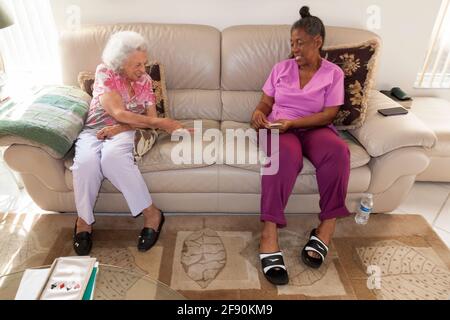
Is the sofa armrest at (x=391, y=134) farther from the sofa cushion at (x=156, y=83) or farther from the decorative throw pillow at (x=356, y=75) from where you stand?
the sofa cushion at (x=156, y=83)

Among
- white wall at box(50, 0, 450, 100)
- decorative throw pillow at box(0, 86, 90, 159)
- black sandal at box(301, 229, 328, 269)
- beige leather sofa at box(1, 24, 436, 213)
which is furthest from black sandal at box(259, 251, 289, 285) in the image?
white wall at box(50, 0, 450, 100)

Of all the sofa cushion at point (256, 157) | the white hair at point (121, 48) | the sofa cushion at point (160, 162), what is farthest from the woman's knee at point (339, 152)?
the white hair at point (121, 48)

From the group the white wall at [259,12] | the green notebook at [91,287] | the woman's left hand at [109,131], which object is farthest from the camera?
the white wall at [259,12]

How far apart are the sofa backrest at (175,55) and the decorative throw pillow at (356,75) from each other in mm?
707

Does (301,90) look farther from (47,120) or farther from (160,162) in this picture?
(47,120)

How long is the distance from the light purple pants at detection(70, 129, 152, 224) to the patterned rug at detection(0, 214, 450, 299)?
8.8 inches

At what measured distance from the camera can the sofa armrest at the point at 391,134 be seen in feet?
5.46

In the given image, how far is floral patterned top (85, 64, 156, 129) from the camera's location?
1.73 m

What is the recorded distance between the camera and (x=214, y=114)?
6.97 ft

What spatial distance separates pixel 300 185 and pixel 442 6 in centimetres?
162

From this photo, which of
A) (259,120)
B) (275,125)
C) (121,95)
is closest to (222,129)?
(259,120)
